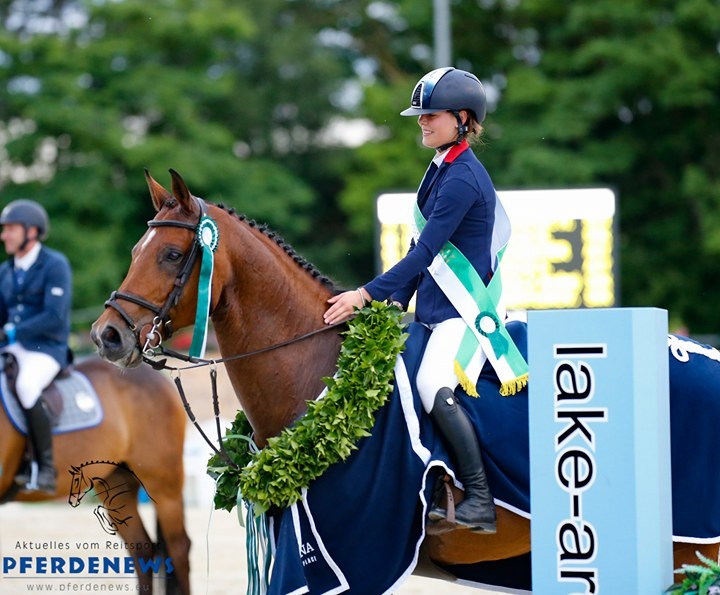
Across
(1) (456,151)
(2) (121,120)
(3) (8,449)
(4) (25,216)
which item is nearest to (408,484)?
(1) (456,151)

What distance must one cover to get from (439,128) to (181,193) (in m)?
1.12

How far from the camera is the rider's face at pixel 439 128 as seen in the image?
15.6 ft

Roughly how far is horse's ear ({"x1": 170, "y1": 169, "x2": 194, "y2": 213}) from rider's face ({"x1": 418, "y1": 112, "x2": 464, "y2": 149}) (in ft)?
3.40

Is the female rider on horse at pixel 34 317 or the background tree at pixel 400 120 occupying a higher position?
the background tree at pixel 400 120

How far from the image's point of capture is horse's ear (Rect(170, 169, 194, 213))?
4.42 metres

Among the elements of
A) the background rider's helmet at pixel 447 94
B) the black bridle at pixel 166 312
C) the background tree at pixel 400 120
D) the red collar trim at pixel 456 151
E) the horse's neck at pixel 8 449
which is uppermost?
the background tree at pixel 400 120

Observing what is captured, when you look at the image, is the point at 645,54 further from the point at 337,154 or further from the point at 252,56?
the point at 252,56

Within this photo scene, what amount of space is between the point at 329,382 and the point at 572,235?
6.94 m

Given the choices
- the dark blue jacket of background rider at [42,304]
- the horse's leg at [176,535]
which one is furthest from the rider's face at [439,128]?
the dark blue jacket of background rider at [42,304]

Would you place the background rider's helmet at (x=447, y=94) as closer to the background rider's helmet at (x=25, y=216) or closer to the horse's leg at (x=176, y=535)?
the horse's leg at (x=176, y=535)

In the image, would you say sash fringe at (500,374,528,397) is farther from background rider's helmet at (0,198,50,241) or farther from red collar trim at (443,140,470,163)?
background rider's helmet at (0,198,50,241)

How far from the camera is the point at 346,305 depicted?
4629 millimetres

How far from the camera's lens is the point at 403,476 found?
4477mm

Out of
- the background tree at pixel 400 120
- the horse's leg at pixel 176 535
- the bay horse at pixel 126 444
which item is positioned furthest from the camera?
the background tree at pixel 400 120
